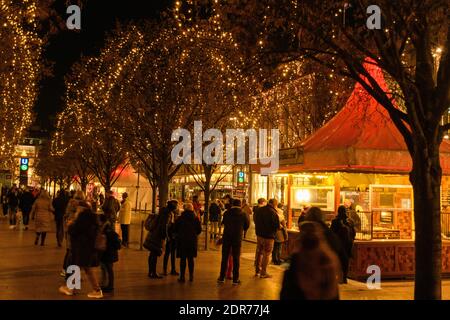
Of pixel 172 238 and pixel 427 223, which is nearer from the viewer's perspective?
pixel 427 223

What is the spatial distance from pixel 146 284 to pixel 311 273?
6882 millimetres

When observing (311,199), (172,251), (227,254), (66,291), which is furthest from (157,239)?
(311,199)

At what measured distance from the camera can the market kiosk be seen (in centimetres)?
1340

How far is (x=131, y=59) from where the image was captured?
69.6 ft

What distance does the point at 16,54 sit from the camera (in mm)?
19203

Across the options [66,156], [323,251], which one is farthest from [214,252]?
[66,156]

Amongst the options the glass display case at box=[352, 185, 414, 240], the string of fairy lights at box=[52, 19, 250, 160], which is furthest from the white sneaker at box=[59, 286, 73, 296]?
the string of fairy lights at box=[52, 19, 250, 160]

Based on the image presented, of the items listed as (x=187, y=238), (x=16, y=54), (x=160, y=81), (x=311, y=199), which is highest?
(x=16, y=54)

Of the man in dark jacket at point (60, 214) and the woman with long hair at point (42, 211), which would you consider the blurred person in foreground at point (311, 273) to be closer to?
the woman with long hair at point (42, 211)

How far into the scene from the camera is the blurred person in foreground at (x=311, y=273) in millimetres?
5215

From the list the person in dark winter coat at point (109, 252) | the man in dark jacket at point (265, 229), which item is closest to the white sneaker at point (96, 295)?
the person in dark winter coat at point (109, 252)

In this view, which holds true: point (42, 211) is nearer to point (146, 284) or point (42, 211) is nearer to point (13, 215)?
point (146, 284)

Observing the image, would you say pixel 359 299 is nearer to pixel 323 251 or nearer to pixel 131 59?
pixel 323 251
